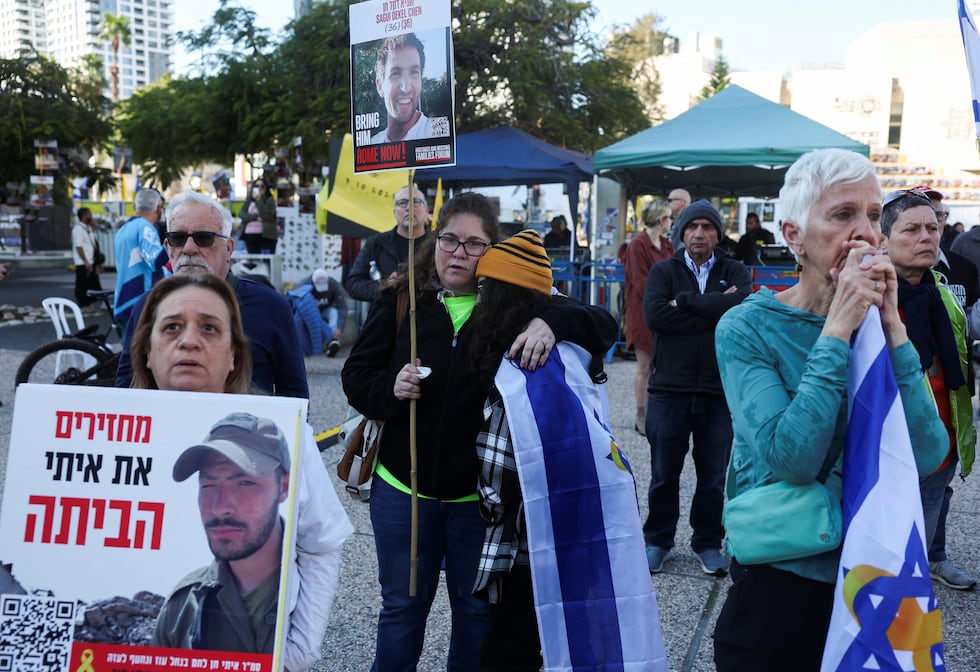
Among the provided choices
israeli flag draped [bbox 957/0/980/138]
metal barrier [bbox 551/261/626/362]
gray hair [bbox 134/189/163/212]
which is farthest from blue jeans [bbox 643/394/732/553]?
metal barrier [bbox 551/261/626/362]

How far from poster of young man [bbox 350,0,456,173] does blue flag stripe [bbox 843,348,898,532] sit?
155 cm

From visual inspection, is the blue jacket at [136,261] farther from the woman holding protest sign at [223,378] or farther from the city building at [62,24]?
the city building at [62,24]

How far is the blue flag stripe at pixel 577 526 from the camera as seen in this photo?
252 centimetres

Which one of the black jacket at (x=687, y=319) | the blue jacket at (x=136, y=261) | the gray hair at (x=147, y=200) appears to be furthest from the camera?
the gray hair at (x=147, y=200)

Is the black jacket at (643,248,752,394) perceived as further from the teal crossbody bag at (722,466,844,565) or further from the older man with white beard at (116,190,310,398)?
the teal crossbody bag at (722,466,844,565)

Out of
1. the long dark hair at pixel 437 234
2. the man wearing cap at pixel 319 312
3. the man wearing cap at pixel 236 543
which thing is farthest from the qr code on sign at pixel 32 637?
the man wearing cap at pixel 319 312

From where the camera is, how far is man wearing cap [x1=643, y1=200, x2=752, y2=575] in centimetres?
443

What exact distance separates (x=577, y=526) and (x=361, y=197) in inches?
337

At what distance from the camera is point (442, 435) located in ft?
8.98

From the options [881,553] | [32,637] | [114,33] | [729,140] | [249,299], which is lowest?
[32,637]

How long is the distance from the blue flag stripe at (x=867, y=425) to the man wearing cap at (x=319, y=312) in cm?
884

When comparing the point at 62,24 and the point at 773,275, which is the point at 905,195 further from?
the point at 62,24

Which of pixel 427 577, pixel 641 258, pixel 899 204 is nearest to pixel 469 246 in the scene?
pixel 427 577

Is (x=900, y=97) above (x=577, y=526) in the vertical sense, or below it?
above
